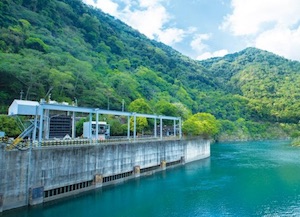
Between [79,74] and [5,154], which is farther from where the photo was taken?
[79,74]

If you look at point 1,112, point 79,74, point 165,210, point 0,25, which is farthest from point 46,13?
point 165,210

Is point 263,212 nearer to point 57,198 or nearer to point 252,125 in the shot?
point 57,198

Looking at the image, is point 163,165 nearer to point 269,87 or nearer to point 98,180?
point 98,180

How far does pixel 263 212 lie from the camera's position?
68.9ft

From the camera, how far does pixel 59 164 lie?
22.3m

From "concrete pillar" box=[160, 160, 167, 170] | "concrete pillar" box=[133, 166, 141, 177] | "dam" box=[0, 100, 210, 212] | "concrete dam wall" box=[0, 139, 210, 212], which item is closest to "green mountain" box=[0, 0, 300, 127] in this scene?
"dam" box=[0, 100, 210, 212]

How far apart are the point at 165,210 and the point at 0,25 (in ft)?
229

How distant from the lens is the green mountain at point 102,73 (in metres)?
51.7

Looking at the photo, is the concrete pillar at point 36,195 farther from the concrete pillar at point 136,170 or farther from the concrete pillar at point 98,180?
the concrete pillar at point 136,170

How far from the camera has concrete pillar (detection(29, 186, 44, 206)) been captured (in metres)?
19.7

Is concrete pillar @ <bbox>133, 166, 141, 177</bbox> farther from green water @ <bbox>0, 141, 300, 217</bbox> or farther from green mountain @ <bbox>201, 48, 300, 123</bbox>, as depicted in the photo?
green mountain @ <bbox>201, 48, 300, 123</bbox>

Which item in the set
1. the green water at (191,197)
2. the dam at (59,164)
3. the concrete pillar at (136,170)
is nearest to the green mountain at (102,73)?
the dam at (59,164)

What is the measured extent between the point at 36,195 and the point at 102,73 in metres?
68.6

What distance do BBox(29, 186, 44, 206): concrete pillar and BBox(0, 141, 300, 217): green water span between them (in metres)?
0.59
